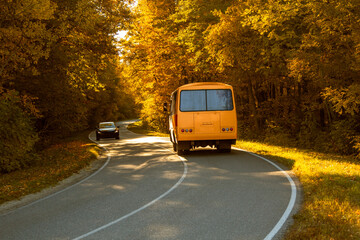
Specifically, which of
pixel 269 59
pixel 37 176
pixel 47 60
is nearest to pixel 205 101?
pixel 269 59

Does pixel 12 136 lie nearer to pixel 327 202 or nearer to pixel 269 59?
pixel 327 202

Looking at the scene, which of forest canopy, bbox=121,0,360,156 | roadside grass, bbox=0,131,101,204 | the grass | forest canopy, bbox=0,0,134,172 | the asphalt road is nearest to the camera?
the grass

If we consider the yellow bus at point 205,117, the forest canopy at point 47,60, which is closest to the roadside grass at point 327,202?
the yellow bus at point 205,117

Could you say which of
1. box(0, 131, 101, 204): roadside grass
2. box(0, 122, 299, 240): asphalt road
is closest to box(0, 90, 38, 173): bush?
box(0, 131, 101, 204): roadside grass

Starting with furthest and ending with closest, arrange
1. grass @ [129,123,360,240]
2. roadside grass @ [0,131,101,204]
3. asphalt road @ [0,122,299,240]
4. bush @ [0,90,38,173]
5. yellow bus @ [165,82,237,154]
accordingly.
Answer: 1. yellow bus @ [165,82,237,154]
2. bush @ [0,90,38,173]
3. roadside grass @ [0,131,101,204]
4. asphalt road @ [0,122,299,240]
5. grass @ [129,123,360,240]

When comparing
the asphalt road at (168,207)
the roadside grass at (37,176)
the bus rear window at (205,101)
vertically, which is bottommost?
the roadside grass at (37,176)

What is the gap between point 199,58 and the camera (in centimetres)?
2567

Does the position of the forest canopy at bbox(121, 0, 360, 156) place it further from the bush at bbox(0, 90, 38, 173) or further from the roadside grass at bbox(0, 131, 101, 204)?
the bush at bbox(0, 90, 38, 173)

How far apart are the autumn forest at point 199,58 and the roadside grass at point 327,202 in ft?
17.4

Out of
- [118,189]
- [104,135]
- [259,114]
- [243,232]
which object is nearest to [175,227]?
[243,232]

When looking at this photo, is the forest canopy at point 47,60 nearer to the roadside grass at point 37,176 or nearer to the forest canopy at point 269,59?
the roadside grass at point 37,176

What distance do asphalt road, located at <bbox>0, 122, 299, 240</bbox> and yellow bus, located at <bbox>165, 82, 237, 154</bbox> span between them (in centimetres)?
342

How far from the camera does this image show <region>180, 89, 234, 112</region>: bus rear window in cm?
1619

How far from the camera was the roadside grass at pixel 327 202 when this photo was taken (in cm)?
580
